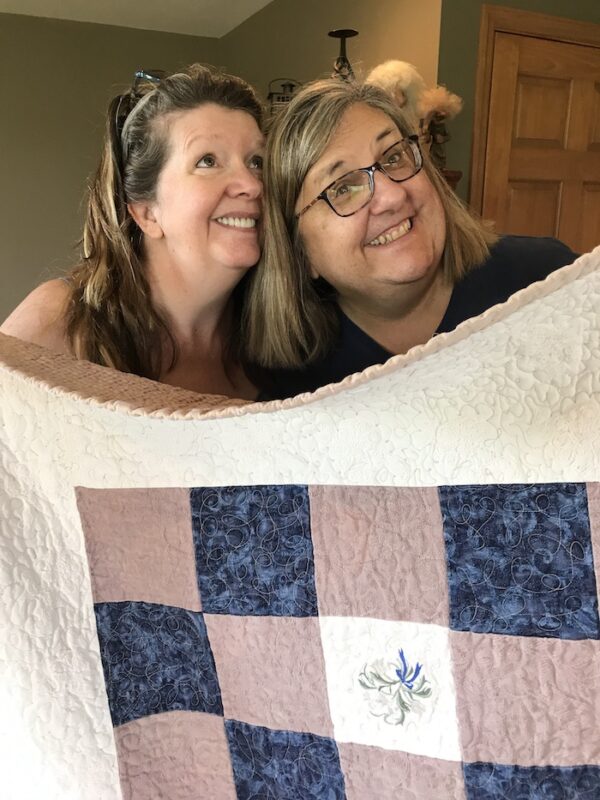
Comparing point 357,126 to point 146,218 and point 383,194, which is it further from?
point 146,218

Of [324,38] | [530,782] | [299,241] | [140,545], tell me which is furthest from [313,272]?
[324,38]

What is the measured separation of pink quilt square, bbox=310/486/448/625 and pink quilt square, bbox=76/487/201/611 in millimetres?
160

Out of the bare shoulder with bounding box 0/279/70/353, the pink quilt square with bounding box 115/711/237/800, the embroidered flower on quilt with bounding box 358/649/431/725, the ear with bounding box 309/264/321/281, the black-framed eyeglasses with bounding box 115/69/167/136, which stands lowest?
the pink quilt square with bounding box 115/711/237/800

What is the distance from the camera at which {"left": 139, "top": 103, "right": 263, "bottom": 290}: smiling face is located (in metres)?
1.16

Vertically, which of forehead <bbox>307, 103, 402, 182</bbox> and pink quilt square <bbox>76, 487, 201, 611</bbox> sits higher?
forehead <bbox>307, 103, 402, 182</bbox>

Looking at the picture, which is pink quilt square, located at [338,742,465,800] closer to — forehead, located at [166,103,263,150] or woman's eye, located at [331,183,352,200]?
woman's eye, located at [331,183,352,200]

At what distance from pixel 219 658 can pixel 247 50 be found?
4115 millimetres

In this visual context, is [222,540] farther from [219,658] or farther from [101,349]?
[101,349]

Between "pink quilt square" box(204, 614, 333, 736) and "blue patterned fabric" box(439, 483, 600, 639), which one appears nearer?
"blue patterned fabric" box(439, 483, 600, 639)

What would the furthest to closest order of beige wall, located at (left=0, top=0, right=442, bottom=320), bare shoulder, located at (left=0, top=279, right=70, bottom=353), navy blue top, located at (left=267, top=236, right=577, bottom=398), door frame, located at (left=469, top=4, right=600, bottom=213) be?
1. beige wall, located at (left=0, top=0, right=442, bottom=320)
2. door frame, located at (left=469, top=4, right=600, bottom=213)
3. navy blue top, located at (left=267, top=236, right=577, bottom=398)
4. bare shoulder, located at (left=0, top=279, right=70, bottom=353)

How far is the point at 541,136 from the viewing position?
2.88 meters

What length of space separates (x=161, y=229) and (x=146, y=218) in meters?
0.04

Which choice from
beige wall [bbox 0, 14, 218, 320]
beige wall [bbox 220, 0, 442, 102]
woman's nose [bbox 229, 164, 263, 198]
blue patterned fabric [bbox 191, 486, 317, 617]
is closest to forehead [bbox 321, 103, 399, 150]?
woman's nose [bbox 229, 164, 263, 198]

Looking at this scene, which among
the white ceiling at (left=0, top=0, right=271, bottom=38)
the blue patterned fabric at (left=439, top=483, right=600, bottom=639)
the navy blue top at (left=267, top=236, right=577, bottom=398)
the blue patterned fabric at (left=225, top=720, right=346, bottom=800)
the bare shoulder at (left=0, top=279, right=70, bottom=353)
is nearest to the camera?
the blue patterned fabric at (left=439, top=483, right=600, bottom=639)
